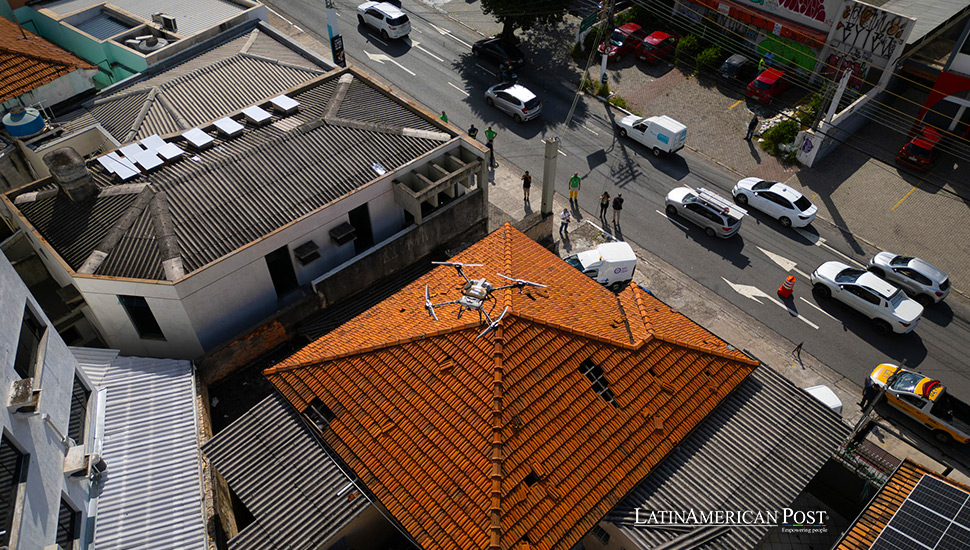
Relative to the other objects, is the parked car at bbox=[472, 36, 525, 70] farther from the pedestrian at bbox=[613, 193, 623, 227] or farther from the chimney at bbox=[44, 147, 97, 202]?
the chimney at bbox=[44, 147, 97, 202]

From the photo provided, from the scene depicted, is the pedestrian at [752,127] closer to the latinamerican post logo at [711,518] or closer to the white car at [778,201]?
the white car at [778,201]

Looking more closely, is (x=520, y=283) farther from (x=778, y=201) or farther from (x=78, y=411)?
(x=778, y=201)

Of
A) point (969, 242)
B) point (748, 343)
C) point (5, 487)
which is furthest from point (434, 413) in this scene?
point (969, 242)

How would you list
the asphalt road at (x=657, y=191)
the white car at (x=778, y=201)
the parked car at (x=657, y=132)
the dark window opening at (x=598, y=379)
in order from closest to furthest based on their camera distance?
the dark window opening at (x=598, y=379) < the asphalt road at (x=657, y=191) < the white car at (x=778, y=201) < the parked car at (x=657, y=132)

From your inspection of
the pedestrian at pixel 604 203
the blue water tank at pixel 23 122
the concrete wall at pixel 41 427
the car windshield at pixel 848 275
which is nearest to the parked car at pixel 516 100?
the pedestrian at pixel 604 203

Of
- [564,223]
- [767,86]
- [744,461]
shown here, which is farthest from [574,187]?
[744,461]
